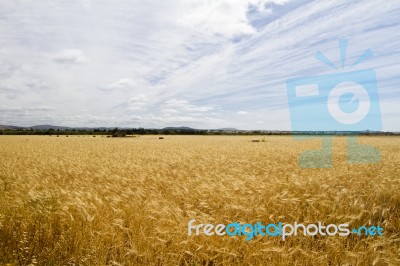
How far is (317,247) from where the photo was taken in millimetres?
4043

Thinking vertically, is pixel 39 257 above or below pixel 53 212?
below

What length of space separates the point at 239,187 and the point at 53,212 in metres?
4.02

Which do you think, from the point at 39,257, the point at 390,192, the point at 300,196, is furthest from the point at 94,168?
the point at 390,192

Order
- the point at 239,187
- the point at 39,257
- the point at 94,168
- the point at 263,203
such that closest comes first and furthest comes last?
the point at 39,257 → the point at 263,203 → the point at 239,187 → the point at 94,168

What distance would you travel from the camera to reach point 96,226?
4.35 meters

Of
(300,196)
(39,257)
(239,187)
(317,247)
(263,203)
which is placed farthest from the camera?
(239,187)

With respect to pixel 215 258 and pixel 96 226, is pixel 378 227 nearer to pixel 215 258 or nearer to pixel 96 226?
pixel 215 258

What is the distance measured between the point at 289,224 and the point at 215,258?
1568 mm

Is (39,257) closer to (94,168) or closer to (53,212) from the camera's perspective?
(53,212)

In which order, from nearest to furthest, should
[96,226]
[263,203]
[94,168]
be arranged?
[96,226], [263,203], [94,168]

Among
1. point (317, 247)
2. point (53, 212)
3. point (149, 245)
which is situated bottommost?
point (317, 247)

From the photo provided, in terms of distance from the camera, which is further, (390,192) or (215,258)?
(390,192)

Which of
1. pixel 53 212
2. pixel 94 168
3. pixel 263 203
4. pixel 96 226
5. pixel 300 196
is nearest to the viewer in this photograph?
pixel 96 226

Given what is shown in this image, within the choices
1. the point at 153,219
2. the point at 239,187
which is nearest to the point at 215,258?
the point at 153,219
